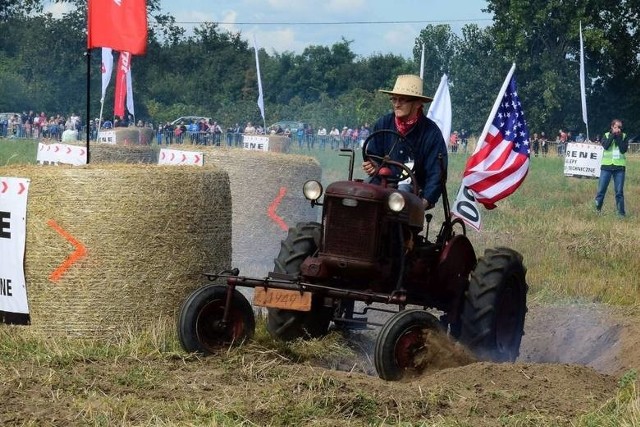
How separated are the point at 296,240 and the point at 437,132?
1271mm

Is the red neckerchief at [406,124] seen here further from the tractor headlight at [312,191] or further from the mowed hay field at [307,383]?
the mowed hay field at [307,383]

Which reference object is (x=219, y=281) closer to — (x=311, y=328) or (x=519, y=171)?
(x=311, y=328)

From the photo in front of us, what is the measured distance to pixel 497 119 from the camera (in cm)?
1250

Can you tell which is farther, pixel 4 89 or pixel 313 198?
pixel 4 89

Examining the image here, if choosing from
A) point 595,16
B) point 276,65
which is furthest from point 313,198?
point 276,65

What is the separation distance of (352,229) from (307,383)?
156cm

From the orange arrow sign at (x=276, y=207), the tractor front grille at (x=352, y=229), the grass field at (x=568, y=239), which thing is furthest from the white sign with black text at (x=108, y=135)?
the tractor front grille at (x=352, y=229)

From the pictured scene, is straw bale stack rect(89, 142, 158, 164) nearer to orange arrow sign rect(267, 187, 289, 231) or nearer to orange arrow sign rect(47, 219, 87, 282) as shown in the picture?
orange arrow sign rect(267, 187, 289, 231)

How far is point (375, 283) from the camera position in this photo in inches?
312

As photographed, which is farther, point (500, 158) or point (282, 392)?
point (500, 158)

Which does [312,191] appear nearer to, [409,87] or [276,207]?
[409,87]

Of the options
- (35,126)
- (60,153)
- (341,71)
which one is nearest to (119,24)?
(60,153)

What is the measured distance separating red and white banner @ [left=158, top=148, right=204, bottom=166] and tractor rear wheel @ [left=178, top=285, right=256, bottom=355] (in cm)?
475

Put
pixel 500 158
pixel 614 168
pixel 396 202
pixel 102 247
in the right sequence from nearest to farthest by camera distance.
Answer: pixel 396 202, pixel 102 247, pixel 500 158, pixel 614 168
